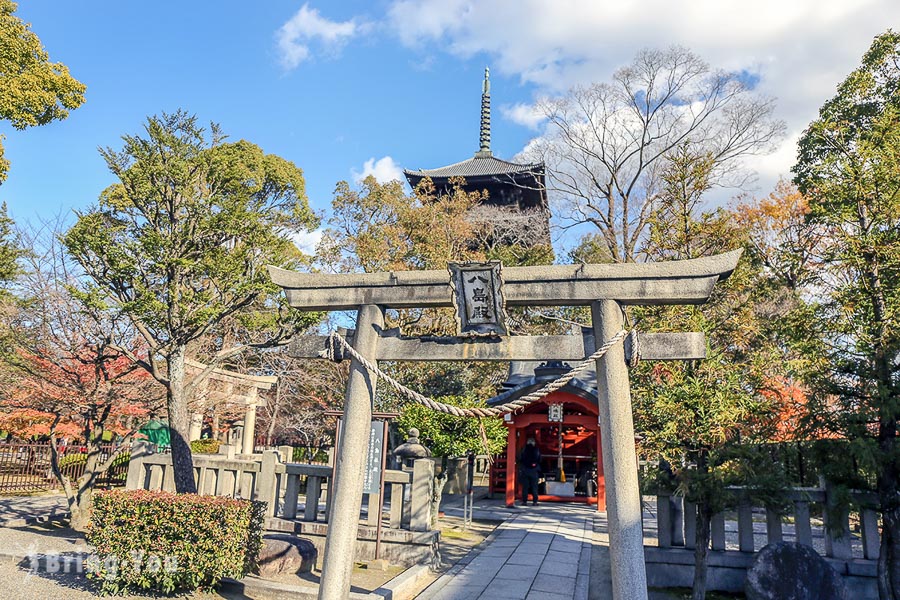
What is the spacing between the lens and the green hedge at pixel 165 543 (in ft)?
19.6

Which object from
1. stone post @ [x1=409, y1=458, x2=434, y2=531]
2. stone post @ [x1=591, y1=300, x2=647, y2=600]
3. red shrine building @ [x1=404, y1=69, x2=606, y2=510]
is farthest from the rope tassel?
red shrine building @ [x1=404, y1=69, x2=606, y2=510]

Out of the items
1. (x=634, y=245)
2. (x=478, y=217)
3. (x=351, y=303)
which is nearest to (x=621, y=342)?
(x=351, y=303)

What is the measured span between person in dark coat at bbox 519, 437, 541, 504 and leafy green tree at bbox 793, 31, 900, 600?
8100 mm

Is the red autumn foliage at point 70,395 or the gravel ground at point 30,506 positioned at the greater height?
the red autumn foliage at point 70,395

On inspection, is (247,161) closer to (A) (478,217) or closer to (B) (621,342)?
(A) (478,217)

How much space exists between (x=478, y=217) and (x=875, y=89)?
588 inches

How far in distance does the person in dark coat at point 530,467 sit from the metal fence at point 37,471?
9.85 meters

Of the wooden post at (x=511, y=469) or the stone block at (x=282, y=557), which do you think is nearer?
the stone block at (x=282, y=557)

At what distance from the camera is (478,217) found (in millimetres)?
23047

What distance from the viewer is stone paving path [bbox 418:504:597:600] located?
21.2 feet

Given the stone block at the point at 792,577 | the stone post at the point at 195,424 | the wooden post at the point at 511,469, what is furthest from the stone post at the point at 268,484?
the stone post at the point at 195,424

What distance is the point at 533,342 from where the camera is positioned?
5090 millimetres

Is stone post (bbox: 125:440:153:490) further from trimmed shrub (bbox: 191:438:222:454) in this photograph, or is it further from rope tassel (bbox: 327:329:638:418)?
trimmed shrub (bbox: 191:438:222:454)

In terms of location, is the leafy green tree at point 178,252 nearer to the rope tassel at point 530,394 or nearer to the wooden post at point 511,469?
the rope tassel at point 530,394
